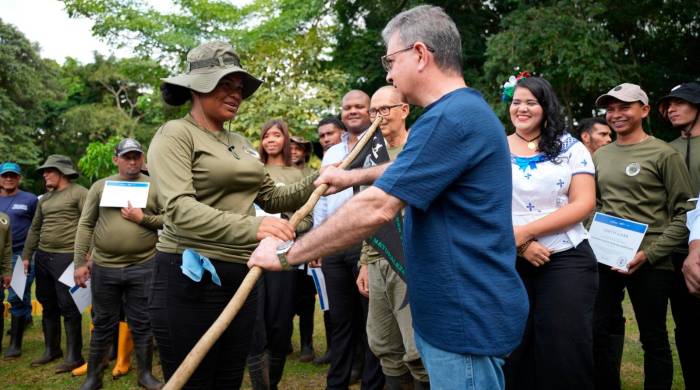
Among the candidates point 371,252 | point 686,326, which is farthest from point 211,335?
point 686,326

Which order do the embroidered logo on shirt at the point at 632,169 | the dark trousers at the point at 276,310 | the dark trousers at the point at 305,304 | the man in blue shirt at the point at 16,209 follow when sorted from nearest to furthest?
the embroidered logo on shirt at the point at 632,169 < the dark trousers at the point at 276,310 < the dark trousers at the point at 305,304 < the man in blue shirt at the point at 16,209

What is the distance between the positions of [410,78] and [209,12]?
21.9 metres

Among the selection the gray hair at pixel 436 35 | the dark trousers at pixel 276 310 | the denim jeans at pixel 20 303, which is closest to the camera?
the gray hair at pixel 436 35

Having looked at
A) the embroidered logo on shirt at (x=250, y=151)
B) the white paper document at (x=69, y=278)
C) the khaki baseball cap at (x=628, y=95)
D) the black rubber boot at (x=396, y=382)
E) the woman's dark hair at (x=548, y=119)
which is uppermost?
the khaki baseball cap at (x=628, y=95)

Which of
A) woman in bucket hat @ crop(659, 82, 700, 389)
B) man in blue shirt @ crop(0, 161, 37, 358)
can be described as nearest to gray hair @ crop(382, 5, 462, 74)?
woman in bucket hat @ crop(659, 82, 700, 389)

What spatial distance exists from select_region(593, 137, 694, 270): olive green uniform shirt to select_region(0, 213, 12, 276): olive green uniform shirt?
20.3 ft

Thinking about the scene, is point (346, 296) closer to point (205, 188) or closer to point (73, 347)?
point (205, 188)

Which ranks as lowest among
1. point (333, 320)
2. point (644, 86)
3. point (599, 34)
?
point (333, 320)

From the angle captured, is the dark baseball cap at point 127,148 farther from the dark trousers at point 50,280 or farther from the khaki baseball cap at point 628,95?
the khaki baseball cap at point 628,95

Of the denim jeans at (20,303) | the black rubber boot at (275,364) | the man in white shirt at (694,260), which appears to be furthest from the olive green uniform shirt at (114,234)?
the man in white shirt at (694,260)

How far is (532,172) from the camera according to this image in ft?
11.7

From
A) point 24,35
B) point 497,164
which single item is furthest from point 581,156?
point 24,35

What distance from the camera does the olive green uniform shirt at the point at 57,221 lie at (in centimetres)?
695

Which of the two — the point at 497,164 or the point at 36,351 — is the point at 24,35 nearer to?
the point at 36,351
